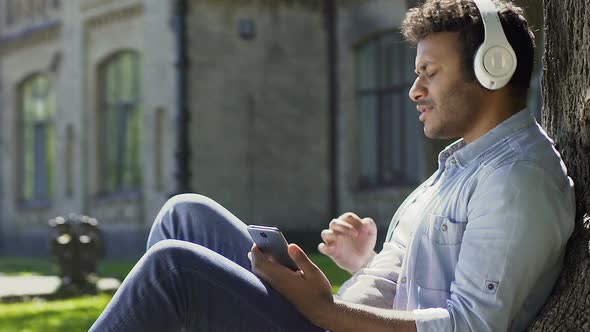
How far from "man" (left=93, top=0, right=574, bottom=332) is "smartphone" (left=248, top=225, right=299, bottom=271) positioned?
27 millimetres

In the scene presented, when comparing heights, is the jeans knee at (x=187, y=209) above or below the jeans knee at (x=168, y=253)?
above

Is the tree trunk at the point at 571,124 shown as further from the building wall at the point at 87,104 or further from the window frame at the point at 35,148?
the window frame at the point at 35,148

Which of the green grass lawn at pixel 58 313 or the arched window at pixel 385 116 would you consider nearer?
the green grass lawn at pixel 58 313

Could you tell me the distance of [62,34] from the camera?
20984 millimetres

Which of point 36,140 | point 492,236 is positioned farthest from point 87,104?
point 492,236

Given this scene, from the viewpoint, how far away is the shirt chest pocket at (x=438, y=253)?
9.50 ft

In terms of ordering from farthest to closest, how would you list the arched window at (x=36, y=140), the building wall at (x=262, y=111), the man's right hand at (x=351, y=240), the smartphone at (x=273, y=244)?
1. the arched window at (x=36, y=140)
2. the building wall at (x=262, y=111)
3. the man's right hand at (x=351, y=240)
4. the smartphone at (x=273, y=244)

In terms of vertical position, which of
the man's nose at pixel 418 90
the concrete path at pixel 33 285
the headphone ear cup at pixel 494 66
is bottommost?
the concrete path at pixel 33 285

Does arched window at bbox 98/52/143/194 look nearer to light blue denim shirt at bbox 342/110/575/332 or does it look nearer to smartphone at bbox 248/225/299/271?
smartphone at bbox 248/225/299/271

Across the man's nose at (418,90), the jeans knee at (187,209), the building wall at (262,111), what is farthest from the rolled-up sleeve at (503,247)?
the building wall at (262,111)

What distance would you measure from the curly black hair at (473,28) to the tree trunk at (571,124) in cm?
22

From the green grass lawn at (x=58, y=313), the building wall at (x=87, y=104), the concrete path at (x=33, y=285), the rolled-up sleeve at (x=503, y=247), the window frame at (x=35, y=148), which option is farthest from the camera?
the window frame at (x=35, y=148)

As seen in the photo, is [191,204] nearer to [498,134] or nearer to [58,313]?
[498,134]

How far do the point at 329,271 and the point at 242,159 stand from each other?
20.6ft
